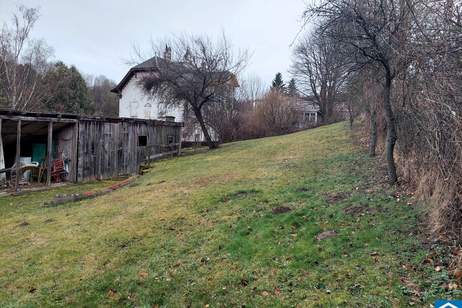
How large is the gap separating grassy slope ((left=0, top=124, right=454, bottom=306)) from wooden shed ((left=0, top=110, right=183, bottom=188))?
18.4ft

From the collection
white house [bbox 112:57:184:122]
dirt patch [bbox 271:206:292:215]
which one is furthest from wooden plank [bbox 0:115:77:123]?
white house [bbox 112:57:184:122]

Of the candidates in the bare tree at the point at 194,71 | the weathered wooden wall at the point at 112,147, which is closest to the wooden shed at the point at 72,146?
the weathered wooden wall at the point at 112,147

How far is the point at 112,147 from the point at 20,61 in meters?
22.3

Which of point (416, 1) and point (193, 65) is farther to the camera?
point (193, 65)

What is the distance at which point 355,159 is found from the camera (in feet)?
32.2

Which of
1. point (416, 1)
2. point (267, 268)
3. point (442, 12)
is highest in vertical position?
point (416, 1)

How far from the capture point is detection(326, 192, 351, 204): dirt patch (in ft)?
20.7

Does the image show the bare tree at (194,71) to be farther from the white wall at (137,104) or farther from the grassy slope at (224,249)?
the grassy slope at (224,249)

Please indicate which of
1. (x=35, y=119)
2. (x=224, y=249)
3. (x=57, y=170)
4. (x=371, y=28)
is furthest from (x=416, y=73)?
(x=57, y=170)

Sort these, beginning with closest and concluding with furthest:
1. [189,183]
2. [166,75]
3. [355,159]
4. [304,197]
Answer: [304,197] → [355,159] → [189,183] → [166,75]

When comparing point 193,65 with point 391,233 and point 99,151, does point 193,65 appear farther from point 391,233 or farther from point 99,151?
point 391,233

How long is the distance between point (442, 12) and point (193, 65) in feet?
51.3

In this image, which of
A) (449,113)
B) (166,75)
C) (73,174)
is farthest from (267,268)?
(166,75)

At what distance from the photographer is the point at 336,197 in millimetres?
6496
